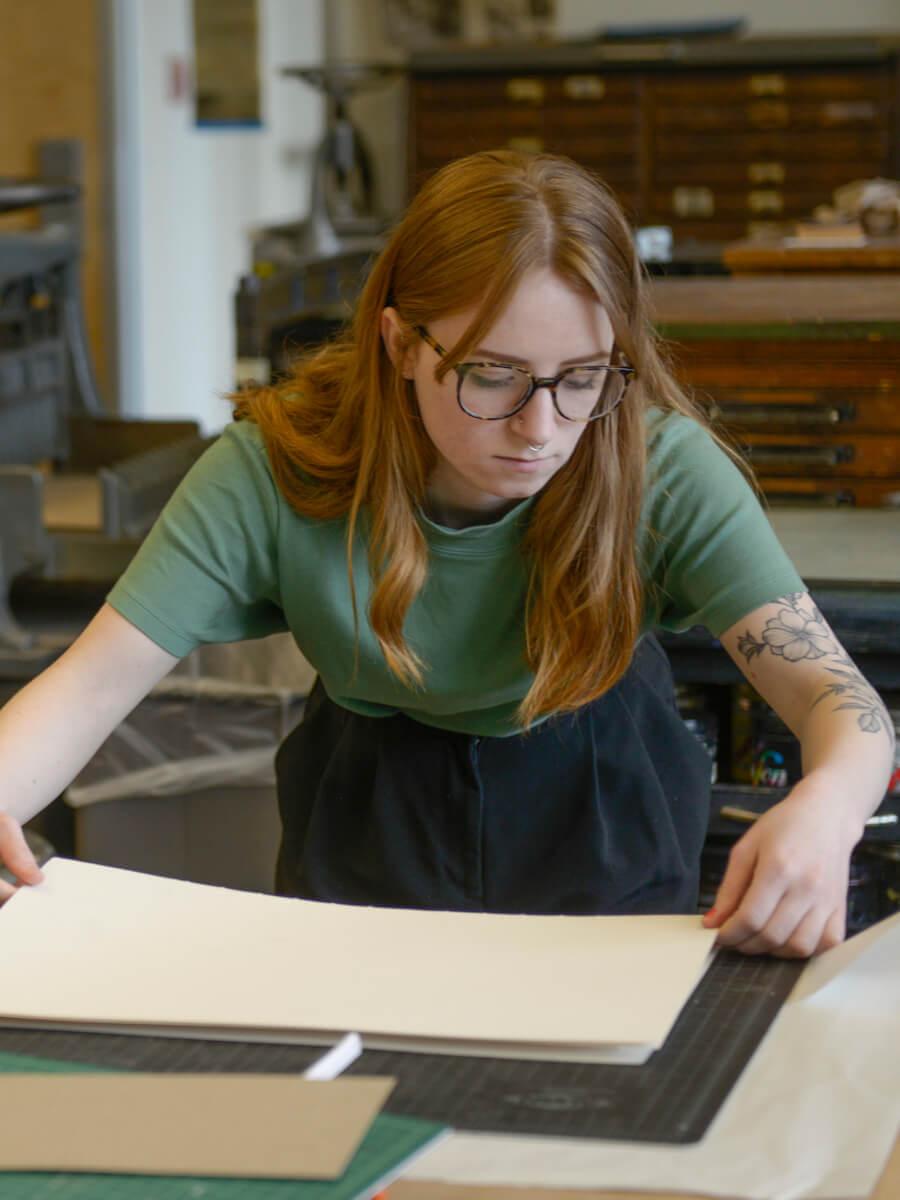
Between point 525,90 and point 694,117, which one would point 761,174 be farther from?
point 525,90

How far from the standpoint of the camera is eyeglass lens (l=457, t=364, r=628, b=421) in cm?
109

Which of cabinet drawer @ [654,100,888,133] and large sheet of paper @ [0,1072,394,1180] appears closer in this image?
large sheet of paper @ [0,1072,394,1180]

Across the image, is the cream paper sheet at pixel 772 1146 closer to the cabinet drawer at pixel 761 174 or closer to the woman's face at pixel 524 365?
the woman's face at pixel 524 365

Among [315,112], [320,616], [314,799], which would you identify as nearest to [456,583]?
[320,616]

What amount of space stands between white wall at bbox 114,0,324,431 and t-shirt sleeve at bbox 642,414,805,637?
3966 mm

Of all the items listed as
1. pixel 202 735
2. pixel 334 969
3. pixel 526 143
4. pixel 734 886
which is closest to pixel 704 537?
pixel 734 886

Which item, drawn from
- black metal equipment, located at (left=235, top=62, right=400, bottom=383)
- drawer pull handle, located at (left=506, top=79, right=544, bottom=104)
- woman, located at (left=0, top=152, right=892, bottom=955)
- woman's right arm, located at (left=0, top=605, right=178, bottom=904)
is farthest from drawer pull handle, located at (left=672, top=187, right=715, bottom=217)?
woman's right arm, located at (left=0, top=605, right=178, bottom=904)

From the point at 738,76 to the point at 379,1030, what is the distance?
513 cm

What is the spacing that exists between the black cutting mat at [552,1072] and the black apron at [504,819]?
1.28 ft

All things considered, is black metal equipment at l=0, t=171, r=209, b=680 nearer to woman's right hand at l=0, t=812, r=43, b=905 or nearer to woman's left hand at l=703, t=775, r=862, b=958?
woman's right hand at l=0, t=812, r=43, b=905

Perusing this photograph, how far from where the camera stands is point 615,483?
3.98ft

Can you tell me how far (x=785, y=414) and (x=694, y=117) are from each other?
4026 millimetres

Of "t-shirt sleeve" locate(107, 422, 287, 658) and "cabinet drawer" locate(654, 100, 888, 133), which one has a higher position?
"cabinet drawer" locate(654, 100, 888, 133)

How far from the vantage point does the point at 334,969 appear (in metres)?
0.93
